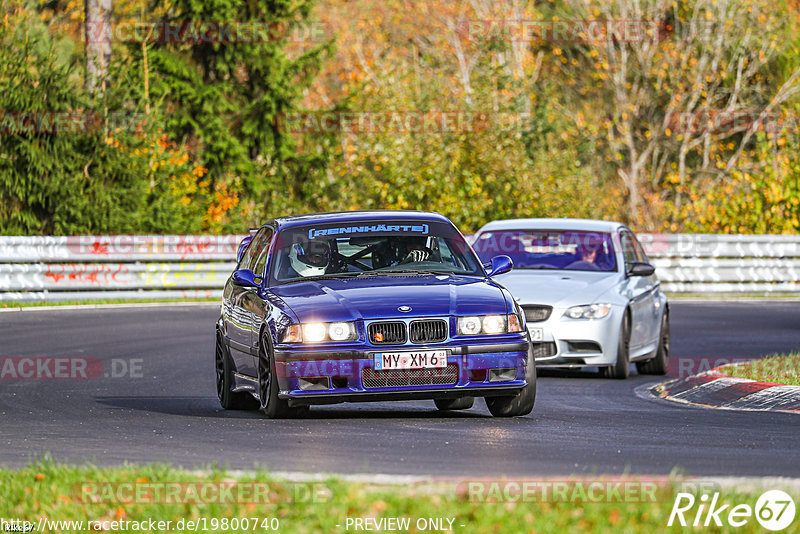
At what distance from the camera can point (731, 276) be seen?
108 feet

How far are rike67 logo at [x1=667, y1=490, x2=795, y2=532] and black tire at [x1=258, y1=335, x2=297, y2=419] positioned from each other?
4.70 meters

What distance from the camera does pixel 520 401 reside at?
1152 centimetres

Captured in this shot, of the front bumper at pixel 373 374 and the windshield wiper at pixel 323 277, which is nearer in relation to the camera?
the front bumper at pixel 373 374

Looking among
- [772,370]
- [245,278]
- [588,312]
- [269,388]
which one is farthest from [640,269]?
[269,388]

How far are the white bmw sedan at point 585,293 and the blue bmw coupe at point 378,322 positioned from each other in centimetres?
350

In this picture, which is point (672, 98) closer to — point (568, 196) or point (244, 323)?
point (568, 196)

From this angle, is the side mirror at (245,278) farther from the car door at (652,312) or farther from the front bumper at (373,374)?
the car door at (652,312)

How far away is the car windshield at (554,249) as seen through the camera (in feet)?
56.0

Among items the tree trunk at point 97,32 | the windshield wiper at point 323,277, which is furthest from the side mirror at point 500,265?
the tree trunk at point 97,32

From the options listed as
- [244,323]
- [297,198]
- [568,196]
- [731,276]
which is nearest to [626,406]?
[244,323]

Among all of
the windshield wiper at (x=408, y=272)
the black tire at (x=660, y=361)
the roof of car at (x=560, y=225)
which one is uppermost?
the windshield wiper at (x=408, y=272)

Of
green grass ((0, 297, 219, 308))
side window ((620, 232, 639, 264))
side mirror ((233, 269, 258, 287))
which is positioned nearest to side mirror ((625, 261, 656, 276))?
side window ((620, 232, 639, 264))

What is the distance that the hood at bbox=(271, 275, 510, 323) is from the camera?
10844 millimetres

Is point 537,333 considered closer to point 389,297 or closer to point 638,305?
point 638,305
